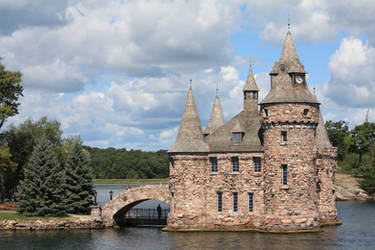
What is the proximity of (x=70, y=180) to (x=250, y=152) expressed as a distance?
21646mm

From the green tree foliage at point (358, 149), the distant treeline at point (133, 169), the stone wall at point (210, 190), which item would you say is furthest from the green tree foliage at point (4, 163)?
the distant treeline at point (133, 169)

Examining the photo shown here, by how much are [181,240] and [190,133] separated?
11112 mm

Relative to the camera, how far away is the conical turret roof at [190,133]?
5625 cm

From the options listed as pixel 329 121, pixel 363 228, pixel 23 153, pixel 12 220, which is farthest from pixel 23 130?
pixel 329 121

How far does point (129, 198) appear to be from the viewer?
59.4 m

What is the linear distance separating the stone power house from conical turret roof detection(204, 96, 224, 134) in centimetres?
892

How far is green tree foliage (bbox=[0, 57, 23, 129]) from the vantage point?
69.7 metres

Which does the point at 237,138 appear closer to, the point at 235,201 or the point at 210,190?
the point at 210,190

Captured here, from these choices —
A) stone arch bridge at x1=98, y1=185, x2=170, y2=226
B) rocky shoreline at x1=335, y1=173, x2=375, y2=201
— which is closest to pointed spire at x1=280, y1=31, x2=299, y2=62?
stone arch bridge at x1=98, y1=185, x2=170, y2=226

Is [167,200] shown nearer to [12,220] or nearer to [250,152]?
[250,152]

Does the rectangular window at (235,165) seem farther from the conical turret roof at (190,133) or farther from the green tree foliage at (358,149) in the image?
the green tree foliage at (358,149)

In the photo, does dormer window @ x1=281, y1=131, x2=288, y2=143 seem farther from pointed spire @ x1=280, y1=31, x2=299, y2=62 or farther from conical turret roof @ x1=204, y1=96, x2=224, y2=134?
conical turret roof @ x1=204, y1=96, x2=224, y2=134

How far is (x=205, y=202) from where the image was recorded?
55.9m

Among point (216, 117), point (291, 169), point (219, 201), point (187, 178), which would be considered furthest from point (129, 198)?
point (291, 169)
